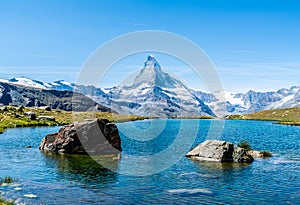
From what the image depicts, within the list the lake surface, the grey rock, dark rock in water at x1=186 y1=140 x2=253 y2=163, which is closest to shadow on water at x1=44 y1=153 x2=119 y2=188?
the lake surface

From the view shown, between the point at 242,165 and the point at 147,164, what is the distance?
17721 mm

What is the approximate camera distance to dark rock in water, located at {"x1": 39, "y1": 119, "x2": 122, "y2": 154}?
80.3 meters

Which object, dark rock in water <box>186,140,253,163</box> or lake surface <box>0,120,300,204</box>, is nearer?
lake surface <box>0,120,300,204</box>

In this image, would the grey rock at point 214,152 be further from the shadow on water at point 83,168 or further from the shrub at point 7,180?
the shrub at point 7,180

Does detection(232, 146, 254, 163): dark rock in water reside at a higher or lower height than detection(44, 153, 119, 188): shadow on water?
higher

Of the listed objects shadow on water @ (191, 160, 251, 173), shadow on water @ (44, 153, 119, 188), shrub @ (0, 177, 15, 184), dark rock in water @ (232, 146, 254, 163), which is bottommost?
shrub @ (0, 177, 15, 184)

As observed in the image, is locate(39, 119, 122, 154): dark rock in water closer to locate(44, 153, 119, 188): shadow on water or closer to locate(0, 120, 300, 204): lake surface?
locate(44, 153, 119, 188): shadow on water

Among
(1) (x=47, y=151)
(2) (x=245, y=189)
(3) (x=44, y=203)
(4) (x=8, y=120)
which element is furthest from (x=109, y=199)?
(4) (x=8, y=120)

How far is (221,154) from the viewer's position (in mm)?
68688

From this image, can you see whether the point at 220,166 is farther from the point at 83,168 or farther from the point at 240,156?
the point at 83,168

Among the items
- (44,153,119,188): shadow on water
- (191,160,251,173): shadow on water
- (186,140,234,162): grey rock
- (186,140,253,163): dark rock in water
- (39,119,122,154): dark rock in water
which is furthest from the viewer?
(39,119,122,154): dark rock in water

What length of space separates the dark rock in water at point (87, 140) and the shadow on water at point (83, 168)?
337 centimetres

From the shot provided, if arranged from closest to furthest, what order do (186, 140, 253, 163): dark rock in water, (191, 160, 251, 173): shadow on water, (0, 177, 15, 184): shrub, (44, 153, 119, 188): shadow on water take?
(0, 177, 15, 184): shrub → (44, 153, 119, 188): shadow on water → (191, 160, 251, 173): shadow on water → (186, 140, 253, 163): dark rock in water

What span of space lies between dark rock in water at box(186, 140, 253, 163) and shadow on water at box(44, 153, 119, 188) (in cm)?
1755
